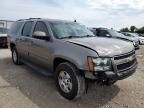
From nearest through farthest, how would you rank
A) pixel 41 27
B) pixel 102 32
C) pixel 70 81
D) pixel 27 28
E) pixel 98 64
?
pixel 98 64 < pixel 70 81 < pixel 41 27 < pixel 27 28 < pixel 102 32

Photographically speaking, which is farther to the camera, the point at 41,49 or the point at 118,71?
the point at 41,49

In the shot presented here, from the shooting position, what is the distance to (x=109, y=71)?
349 cm

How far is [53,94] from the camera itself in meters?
4.35

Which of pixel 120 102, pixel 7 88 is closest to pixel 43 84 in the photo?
pixel 7 88

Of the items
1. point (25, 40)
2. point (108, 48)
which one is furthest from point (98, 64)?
point (25, 40)

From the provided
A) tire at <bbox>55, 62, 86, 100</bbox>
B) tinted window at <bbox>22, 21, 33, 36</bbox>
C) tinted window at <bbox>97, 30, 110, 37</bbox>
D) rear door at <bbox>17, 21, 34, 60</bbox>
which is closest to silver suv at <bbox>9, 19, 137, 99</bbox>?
tire at <bbox>55, 62, 86, 100</bbox>

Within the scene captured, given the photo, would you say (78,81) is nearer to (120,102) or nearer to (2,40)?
(120,102)

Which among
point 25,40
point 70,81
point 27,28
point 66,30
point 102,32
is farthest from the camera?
point 102,32

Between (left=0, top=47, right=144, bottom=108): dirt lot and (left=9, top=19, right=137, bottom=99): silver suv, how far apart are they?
1.03 feet

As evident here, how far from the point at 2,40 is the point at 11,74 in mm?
6996

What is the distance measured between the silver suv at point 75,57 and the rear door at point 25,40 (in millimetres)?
233

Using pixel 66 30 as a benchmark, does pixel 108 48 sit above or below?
below

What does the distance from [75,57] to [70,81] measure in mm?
593

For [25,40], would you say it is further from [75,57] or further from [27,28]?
[75,57]
